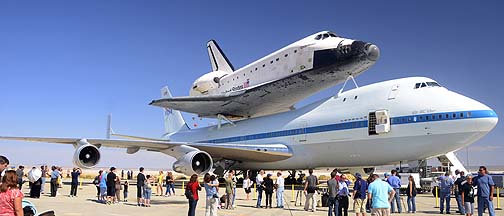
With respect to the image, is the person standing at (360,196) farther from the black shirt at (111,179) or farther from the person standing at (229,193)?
the black shirt at (111,179)

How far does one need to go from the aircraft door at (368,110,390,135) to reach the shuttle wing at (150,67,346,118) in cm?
393

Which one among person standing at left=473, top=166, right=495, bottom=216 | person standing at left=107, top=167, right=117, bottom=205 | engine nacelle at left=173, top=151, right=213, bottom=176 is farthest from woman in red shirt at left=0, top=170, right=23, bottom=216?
engine nacelle at left=173, top=151, right=213, bottom=176

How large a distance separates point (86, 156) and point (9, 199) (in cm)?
1767

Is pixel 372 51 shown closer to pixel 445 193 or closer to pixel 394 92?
pixel 394 92

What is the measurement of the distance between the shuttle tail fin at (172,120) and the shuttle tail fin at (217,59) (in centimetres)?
463

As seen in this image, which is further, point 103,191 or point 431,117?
point 431,117

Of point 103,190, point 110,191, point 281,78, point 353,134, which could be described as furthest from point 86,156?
point 353,134

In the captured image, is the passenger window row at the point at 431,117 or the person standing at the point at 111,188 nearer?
the person standing at the point at 111,188

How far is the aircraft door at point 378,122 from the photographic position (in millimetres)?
18141

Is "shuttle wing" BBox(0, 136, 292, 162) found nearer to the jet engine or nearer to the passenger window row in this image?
the jet engine

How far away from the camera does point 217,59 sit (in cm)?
3450

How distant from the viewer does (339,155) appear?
20438 mm

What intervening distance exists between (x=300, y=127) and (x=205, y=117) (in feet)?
31.1

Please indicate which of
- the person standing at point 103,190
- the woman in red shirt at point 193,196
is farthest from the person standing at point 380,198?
the person standing at point 103,190
